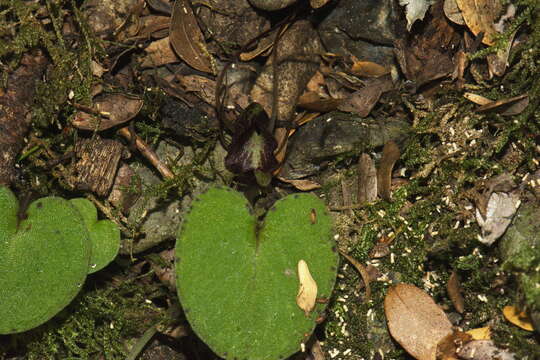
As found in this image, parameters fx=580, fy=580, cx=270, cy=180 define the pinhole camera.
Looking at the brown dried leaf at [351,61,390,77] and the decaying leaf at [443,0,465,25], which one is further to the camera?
the brown dried leaf at [351,61,390,77]

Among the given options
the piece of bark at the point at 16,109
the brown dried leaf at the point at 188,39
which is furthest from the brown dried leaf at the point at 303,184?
the piece of bark at the point at 16,109

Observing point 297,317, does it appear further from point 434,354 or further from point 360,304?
point 434,354

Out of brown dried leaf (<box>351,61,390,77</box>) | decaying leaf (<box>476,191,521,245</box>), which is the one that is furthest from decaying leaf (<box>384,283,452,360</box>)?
brown dried leaf (<box>351,61,390,77</box>)

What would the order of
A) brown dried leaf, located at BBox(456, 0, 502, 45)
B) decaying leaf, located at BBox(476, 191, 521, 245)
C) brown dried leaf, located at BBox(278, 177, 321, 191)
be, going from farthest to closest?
brown dried leaf, located at BBox(278, 177, 321, 191) < brown dried leaf, located at BBox(456, 0, 502, 45) < decaying leaf, located at BBox(476, 191, 521, 245)

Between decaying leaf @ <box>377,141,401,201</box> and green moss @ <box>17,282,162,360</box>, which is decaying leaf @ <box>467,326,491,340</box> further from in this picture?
green moss @ <box>17,282,162,360</box>

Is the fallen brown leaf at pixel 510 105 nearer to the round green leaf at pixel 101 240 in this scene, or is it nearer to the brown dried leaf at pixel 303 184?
the brown dried leaf at pixel 303 184

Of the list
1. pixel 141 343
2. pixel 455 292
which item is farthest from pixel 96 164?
pixel 455 292
